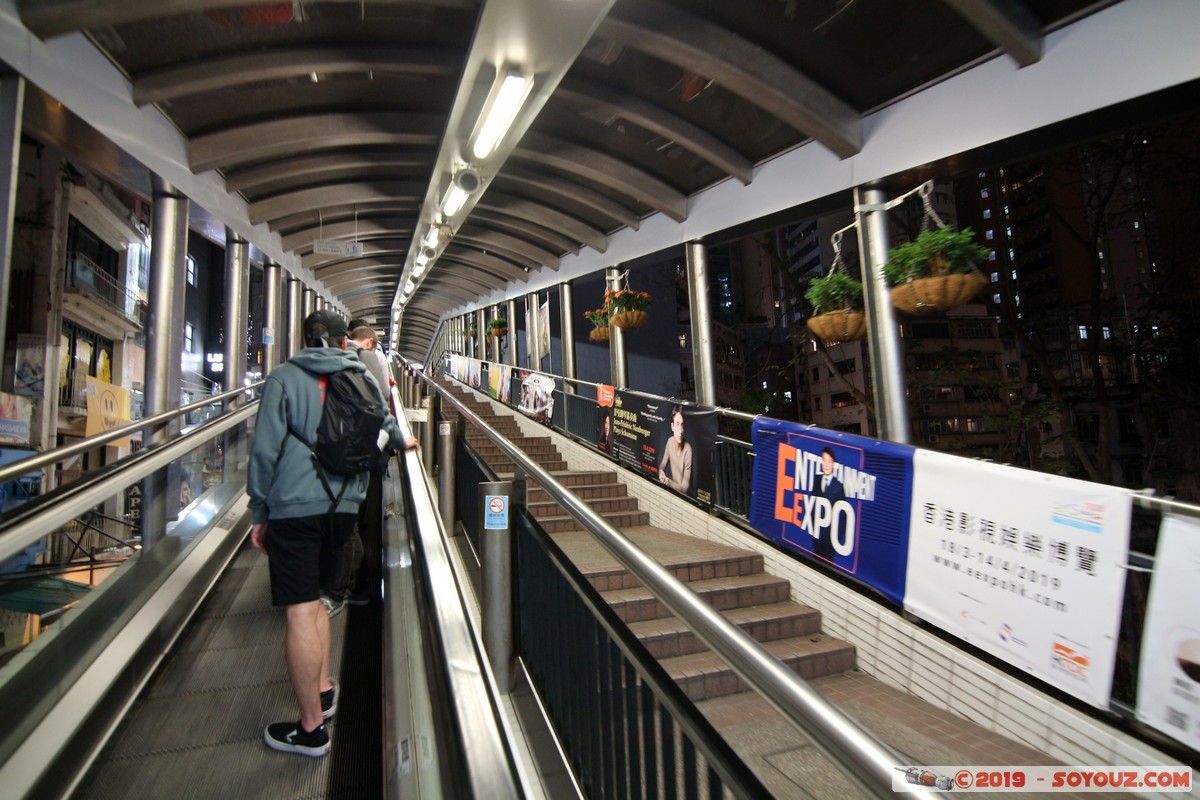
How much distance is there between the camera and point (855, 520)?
411 centimetres

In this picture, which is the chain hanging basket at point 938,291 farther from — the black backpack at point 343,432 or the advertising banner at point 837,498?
the black backpack at point 343,432

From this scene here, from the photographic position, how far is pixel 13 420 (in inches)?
248

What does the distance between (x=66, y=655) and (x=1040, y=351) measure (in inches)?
464

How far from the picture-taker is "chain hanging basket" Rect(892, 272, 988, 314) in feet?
12.4

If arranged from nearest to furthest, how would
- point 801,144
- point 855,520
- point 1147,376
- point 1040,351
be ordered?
point 855,520
point 801,144
point 1147,376
point 1040,351

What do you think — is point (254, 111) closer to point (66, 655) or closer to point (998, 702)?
point (66, 655)

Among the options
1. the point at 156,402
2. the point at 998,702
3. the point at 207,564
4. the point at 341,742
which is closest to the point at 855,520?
the point at 998,702

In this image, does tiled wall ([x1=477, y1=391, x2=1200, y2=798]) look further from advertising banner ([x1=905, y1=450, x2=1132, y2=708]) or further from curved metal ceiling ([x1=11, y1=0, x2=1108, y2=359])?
curved metal ceiling ([x1=11, y1=0, x2=1108, y2=359])

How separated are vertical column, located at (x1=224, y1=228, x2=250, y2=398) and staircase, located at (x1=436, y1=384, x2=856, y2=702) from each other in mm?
4569

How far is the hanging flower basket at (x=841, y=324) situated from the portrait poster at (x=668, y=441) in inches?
58.6

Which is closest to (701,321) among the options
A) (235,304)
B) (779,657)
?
(779,657)

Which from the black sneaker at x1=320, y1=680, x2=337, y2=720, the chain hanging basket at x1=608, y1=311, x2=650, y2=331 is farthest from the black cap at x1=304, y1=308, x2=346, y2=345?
the chain hanging basket at x1=608, y1=311, x2=650, y2=331

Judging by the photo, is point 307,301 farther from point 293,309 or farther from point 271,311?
point 271,311

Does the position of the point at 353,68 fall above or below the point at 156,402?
above
